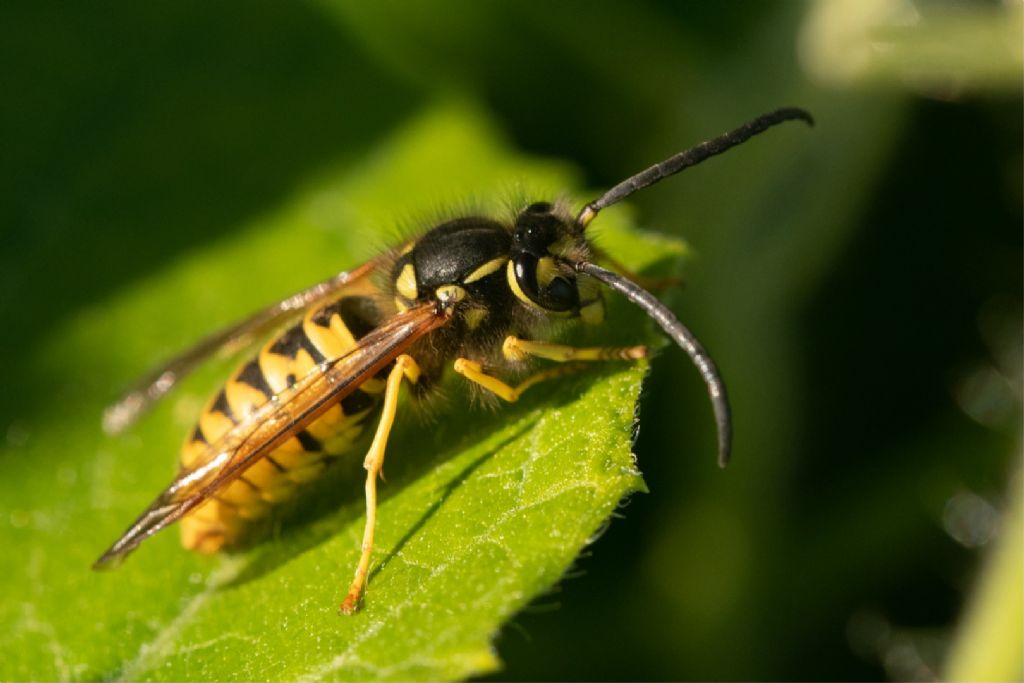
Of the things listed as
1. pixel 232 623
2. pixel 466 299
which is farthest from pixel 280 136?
pixel 232 623

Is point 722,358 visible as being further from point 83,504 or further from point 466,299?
point 83,504

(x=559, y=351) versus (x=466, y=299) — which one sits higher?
(x=466, y=299)

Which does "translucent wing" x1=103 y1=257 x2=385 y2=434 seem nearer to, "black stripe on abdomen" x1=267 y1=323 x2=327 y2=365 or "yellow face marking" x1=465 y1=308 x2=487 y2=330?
"black stripe on abdomen" x1=267 y1=323 x2=327 y2=365

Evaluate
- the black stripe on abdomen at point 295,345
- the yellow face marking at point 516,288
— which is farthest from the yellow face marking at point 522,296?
the black stripe on abdomen at point 295,345

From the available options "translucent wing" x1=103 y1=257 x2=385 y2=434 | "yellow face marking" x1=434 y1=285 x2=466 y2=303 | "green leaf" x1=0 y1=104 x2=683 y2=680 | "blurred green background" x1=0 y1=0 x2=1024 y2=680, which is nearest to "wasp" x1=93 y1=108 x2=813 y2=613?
"yellow face marking" x1=434 y1=285 x2=466 y2=303

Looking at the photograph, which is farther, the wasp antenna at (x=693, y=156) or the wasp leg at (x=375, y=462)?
the wasp antenna at (x=693, y=156)

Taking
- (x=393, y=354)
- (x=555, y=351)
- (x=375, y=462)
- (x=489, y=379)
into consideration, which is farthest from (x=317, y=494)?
(x=555, y=351)

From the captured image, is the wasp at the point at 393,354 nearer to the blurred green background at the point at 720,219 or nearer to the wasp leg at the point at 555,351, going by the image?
the wasp leg at the point at 555,351
